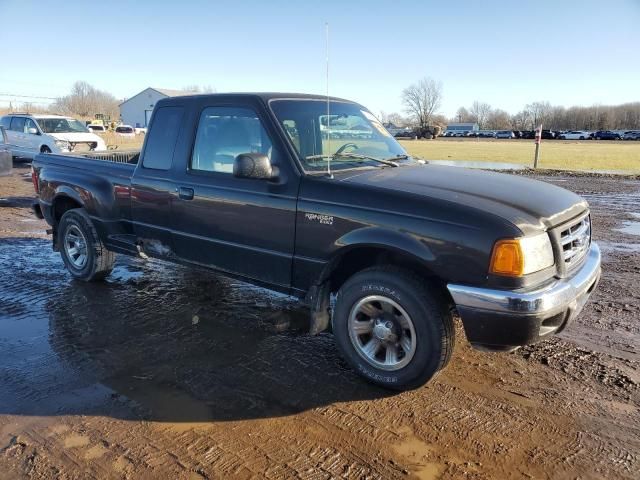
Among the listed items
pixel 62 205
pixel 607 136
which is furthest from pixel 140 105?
pixel 62 205

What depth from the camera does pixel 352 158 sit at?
4215 mm

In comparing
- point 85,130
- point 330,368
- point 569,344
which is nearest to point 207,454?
point 330,368

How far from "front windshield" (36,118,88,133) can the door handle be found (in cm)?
1612

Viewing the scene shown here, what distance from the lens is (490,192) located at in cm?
355

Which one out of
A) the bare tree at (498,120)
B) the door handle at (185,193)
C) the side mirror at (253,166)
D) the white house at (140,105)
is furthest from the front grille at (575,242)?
the bare tree at (498,120)

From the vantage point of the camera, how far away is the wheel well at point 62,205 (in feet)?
19.5

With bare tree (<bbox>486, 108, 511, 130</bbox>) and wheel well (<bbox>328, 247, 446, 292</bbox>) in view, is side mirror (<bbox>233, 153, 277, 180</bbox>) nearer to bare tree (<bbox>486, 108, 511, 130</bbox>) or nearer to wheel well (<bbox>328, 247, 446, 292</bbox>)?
wheel well (<bbox>328, 247, 446, 292</bbox>)

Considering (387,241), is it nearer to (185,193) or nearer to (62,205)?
(185,193)

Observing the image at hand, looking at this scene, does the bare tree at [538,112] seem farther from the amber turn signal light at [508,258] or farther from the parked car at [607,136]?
the amber turn signal light at [508,258]

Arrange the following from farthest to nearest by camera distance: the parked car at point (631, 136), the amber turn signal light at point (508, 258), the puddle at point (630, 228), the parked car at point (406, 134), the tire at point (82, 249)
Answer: the parked car at point (406, 134) → the parked car at point (631, 136) → the puddle at point (630, 228) → the tire at point (82, 249) → the amber turn signal light at point (508, 258)

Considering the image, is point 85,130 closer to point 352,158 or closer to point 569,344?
point 352,158

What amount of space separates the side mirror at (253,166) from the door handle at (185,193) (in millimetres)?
792

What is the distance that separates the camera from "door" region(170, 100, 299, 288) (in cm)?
392

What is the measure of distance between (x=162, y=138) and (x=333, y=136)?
1.66 metres
